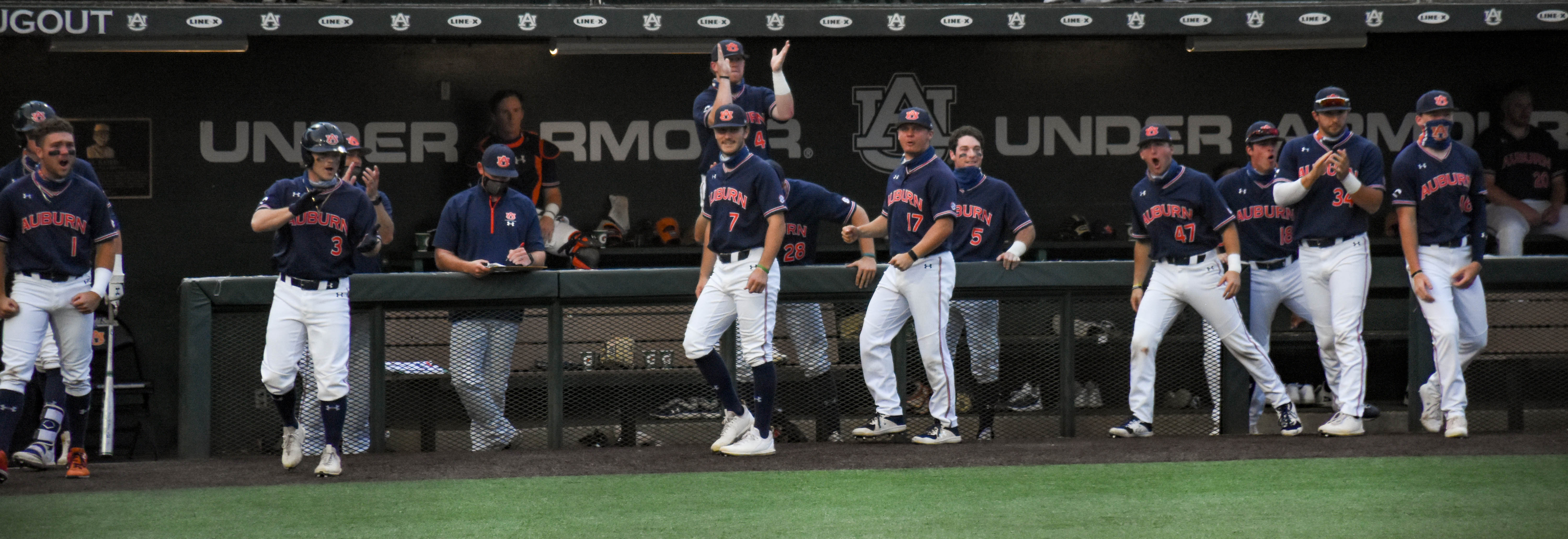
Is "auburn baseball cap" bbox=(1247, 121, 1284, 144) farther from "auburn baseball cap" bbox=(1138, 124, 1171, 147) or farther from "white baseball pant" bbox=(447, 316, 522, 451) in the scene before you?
"white baseball pant" bbox=(447, 316, 522, 451)

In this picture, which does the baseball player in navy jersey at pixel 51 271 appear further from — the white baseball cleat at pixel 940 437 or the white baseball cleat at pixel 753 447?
the white baseball cleat at pixel 940 437

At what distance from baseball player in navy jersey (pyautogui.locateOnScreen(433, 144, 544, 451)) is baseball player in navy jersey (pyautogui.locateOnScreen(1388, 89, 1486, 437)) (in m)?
3.93

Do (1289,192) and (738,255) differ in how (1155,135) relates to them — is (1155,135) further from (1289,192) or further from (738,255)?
(738,255)

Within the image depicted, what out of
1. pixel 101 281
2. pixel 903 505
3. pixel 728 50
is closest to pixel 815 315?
pixel 728 50

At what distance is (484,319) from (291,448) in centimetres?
111

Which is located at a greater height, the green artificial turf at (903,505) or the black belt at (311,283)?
the black belt at (311,283)

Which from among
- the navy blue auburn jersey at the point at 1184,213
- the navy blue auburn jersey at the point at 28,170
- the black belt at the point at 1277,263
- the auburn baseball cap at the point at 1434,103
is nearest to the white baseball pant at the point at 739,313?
the navy blue auburn jersey at the point at 1184,213

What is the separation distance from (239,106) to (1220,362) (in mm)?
5812

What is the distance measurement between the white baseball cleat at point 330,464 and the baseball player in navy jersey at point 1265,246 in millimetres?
3981

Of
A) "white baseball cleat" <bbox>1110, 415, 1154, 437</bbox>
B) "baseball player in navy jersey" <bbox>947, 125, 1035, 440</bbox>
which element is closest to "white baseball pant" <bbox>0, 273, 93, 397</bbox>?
"baseball player in navy jersey" <bbox>947, 125, 1035, 440</bbox>

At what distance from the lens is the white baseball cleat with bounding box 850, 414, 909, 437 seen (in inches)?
253

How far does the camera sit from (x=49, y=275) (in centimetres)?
592

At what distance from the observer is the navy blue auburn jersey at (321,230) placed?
581 centimetres

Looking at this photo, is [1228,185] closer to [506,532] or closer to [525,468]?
[525,468]
